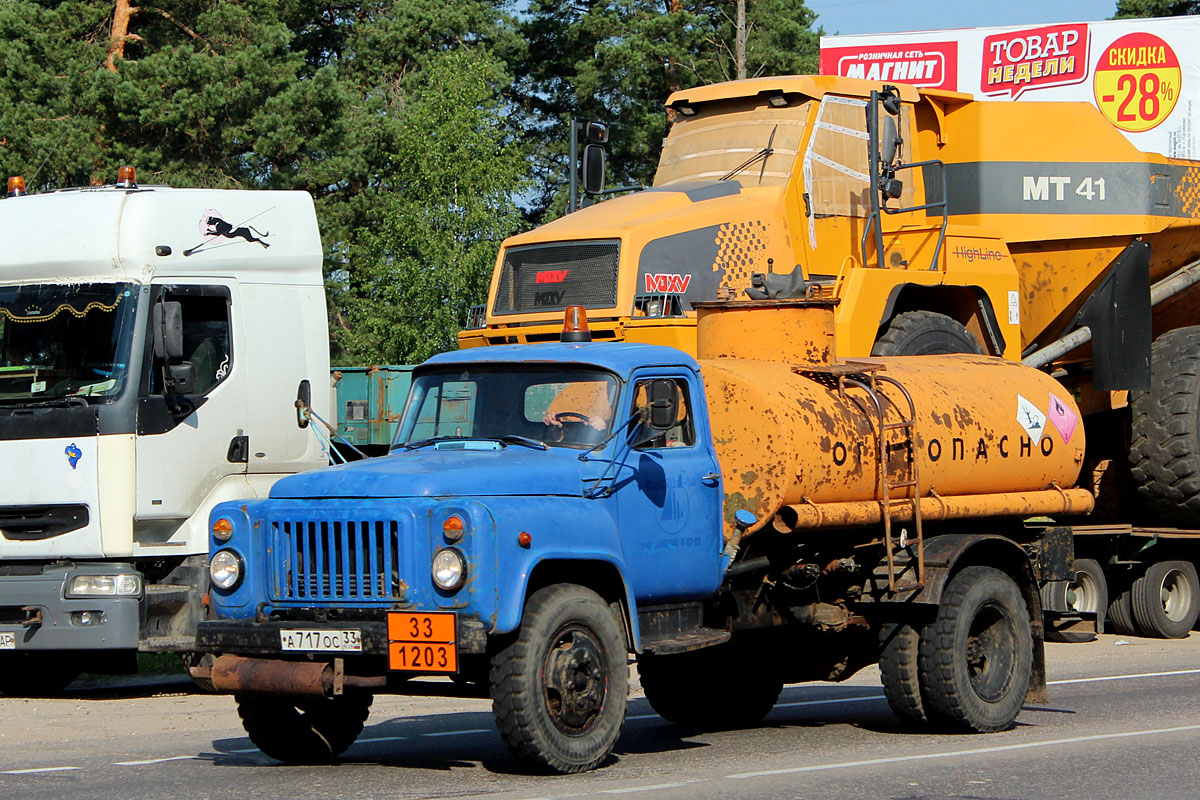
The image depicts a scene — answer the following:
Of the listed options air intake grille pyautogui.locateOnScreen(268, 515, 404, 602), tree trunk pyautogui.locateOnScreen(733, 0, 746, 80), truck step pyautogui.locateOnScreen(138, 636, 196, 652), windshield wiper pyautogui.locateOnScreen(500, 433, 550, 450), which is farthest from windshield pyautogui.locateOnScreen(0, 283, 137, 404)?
tree trunk pyautogui.locateOnScreen(733, 0, 746, 80)

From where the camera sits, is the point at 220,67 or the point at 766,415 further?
the point at 220,67

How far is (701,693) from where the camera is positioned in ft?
37.4

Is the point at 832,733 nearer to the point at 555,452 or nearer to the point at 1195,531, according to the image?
the point at 555,452

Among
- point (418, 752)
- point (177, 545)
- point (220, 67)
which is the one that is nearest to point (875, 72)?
point (220, 67)

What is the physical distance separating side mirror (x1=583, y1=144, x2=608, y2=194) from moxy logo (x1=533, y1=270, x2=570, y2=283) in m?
2.04

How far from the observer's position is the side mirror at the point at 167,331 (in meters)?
12.1

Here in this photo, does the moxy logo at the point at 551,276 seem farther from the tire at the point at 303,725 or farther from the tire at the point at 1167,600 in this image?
the tire at the point at 1167,600

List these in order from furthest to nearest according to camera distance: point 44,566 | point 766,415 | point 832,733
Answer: point 44,566 < point 832,733 < point 766,415

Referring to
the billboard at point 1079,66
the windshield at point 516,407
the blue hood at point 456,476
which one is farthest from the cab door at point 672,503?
the billboard at point 1079,66

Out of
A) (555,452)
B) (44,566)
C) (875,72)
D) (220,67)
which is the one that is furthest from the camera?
(220,67)

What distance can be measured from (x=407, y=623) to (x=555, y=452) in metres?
1.39

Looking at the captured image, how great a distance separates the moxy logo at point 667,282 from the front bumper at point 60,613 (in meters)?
4.61

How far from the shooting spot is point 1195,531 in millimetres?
17750

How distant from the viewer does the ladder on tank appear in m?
10.5
